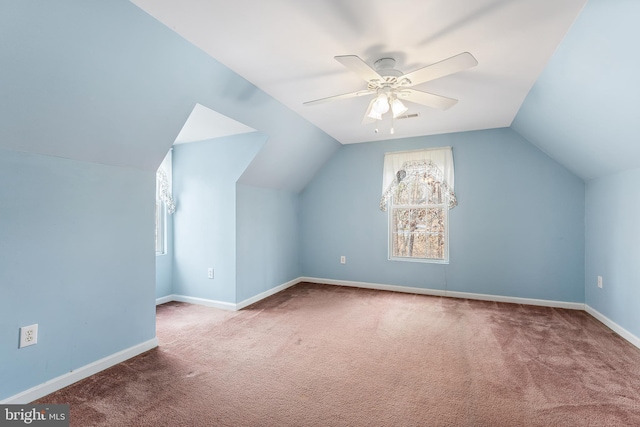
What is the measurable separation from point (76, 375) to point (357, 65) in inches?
112

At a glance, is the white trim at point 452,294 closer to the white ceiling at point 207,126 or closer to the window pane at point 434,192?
the window pane at point 434,192

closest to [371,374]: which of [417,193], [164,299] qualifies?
[417,193]

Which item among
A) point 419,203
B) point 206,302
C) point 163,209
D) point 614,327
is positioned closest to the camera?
point 614,327

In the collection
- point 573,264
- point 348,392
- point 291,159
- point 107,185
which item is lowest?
point 348,392

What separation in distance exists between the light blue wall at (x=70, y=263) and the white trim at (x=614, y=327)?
433 cm

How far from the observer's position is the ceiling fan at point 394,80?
1.79 meters

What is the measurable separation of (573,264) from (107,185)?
506cm

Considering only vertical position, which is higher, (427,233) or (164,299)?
(427,233)

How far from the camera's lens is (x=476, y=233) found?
4.10 meters

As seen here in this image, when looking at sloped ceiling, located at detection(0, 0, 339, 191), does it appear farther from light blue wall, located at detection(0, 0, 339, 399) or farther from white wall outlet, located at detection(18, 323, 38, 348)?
white wall outlet, located at detection(18, 323, 38, 348)

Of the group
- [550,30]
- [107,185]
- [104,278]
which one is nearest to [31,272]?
[104,278]

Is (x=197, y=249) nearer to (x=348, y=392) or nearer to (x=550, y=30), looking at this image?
(x=348, y=392)

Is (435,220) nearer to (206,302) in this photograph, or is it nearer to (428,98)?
(428,98)

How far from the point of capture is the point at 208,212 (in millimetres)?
3846
